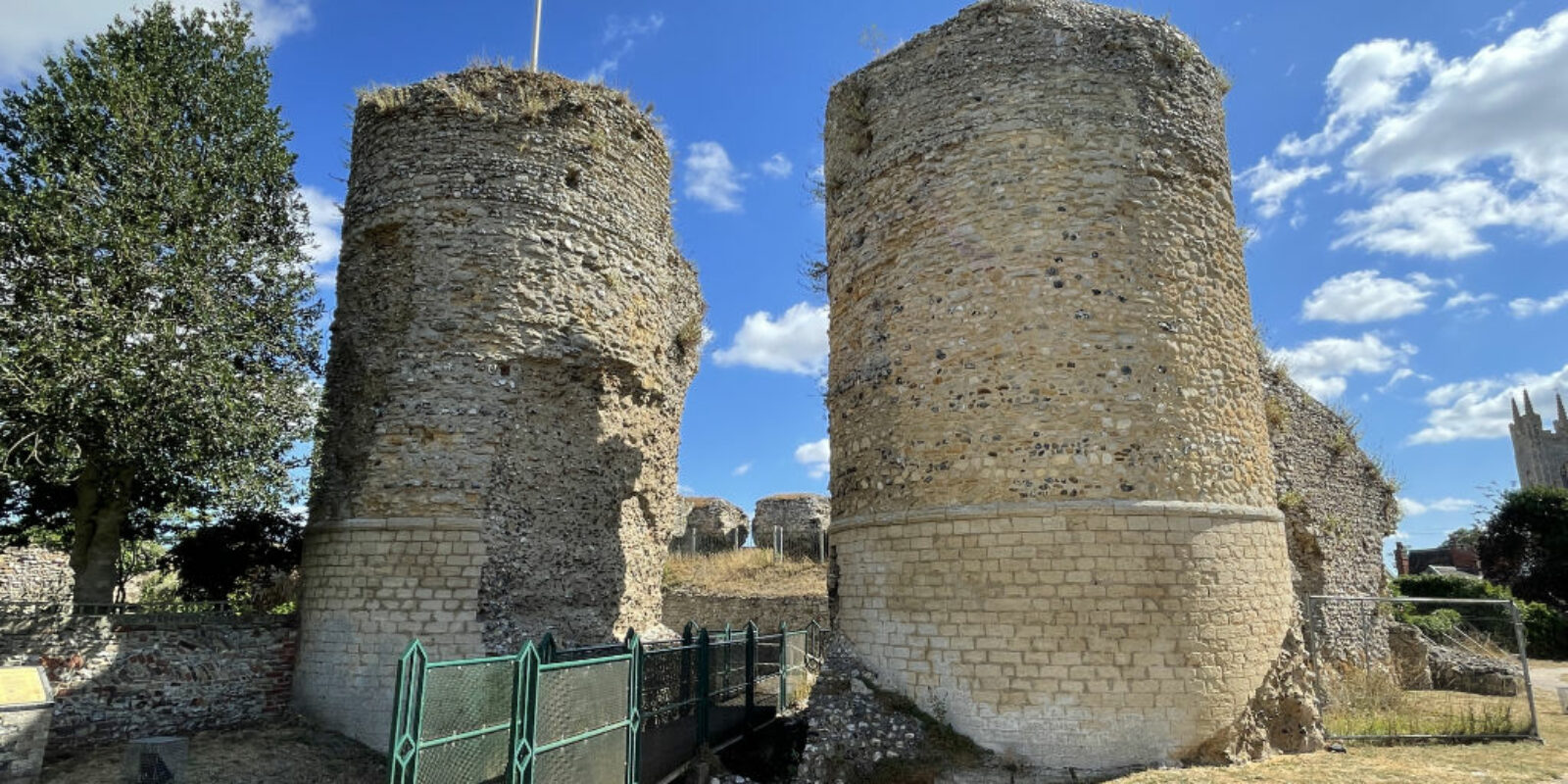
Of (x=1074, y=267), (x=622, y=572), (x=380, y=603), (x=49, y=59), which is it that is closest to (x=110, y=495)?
(x=380, y=603)

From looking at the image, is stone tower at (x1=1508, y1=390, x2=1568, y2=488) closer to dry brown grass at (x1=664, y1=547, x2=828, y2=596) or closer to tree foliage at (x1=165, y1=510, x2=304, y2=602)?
dry brown grass at (x1=664, y1=547, x2=828, y2=596)

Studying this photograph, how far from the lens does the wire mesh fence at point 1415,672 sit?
33.4ft

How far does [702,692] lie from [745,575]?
13.8 metres

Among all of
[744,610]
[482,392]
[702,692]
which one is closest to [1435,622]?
[744,610]

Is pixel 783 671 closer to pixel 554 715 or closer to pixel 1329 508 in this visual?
pixel 554 715

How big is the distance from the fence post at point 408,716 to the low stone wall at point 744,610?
14.4m

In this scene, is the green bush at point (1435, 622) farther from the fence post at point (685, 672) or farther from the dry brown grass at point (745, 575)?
the fence post at point (685, 672)

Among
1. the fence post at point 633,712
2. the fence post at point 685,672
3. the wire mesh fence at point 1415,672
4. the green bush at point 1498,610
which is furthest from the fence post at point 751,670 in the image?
the green bush at point 1498,610

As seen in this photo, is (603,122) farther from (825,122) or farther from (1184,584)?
(1184,584)

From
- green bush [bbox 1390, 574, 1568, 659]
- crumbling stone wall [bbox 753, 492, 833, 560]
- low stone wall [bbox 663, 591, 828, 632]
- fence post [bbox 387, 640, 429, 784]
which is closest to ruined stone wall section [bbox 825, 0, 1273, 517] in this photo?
fence post [bbox 387, 640, 429, 784]

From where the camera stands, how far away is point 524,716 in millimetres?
6496

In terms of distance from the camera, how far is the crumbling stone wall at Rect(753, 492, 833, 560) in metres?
26.6

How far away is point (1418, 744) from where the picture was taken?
976cm

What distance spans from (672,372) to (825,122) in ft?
15.0
